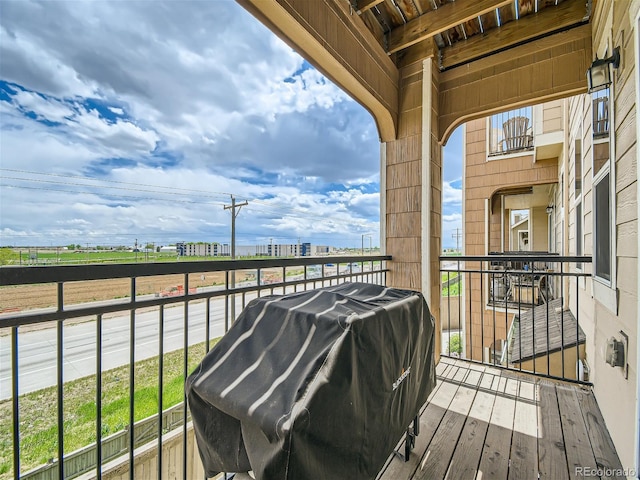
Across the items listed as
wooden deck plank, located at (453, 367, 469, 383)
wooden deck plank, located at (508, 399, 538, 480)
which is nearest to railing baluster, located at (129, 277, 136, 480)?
wooden deck plank, located at (508, 399, 538, 480)

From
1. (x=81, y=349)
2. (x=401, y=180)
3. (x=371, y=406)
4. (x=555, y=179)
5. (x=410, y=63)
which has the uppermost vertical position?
(x=410, y=63)

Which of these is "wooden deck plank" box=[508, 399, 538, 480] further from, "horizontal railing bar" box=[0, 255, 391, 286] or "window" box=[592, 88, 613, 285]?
"horizontal railing bar" box=[0, 255, 391, 286]

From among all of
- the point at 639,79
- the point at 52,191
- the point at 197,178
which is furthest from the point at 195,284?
the point at 197,178

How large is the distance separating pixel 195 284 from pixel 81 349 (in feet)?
6.22

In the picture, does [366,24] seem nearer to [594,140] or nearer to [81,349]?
[594,140]

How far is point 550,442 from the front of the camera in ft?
5.49

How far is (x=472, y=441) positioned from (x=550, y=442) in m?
Answer: 0.44

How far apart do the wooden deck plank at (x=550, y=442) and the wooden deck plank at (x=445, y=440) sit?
41 cm

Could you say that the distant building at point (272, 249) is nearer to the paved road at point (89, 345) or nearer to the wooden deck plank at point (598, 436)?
the paved road at point (89, 345)

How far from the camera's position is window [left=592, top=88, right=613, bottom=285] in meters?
1.79

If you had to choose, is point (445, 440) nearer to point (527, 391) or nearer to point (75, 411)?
point (527, 391)

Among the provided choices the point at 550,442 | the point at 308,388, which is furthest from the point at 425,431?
the point at 308,388

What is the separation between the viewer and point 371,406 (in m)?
0.93

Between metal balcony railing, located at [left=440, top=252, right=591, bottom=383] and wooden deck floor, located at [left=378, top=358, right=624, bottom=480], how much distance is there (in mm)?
316
